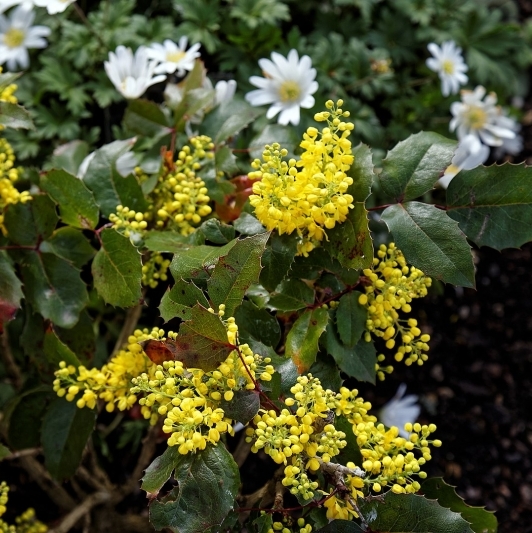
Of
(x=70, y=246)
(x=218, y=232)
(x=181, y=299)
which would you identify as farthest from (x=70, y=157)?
(x=181, y=299)

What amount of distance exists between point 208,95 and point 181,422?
746 millimetres

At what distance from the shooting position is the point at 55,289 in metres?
1.21

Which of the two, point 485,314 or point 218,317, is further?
point 485,314

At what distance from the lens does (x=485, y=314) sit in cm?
230

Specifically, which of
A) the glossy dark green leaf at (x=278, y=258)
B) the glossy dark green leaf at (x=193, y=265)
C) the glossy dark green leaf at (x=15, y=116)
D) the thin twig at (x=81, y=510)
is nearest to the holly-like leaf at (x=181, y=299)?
the glossy dark green leaf at (x=193, y=265)

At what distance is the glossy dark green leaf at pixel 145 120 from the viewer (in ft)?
4.58

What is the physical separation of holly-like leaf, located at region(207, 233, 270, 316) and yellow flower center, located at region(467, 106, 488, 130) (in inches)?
53.3

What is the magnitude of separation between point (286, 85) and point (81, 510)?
3.76 ft

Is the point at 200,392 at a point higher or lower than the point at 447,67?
higher

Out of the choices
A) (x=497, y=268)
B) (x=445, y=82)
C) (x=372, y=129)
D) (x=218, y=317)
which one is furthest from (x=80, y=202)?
(x=497, y=268)

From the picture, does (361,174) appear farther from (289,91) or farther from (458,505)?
(289,91)

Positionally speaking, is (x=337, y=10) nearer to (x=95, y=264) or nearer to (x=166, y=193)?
(x=166, y=193)

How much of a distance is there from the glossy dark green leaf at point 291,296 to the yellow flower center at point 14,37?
1343mm

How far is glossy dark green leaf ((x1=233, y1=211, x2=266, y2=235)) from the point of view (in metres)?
1.05
